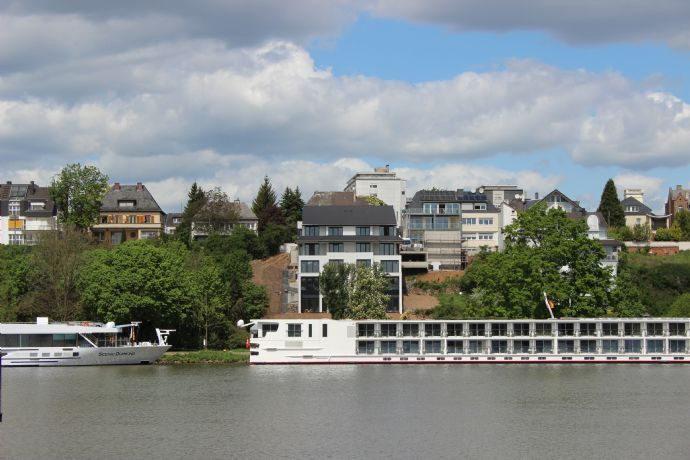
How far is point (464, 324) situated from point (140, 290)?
93.9ft

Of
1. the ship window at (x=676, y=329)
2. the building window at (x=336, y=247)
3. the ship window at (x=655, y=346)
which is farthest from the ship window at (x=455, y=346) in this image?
the building window at (x=336, y=247)

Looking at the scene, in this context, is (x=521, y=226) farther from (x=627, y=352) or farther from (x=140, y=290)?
(x=140, y=290)

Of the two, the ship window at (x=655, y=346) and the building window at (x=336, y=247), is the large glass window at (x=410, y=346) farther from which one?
the building window at (x=336, y=247)

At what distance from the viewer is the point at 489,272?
91.4 m

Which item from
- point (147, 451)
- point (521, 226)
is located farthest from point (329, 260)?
point (147, 451)

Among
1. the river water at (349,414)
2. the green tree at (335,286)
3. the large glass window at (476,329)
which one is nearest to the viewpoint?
the river water at (349,414)

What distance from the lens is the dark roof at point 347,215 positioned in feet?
381

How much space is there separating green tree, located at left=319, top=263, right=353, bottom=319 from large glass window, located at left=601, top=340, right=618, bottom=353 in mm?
27972

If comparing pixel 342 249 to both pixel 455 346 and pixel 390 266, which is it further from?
pixel 455 346

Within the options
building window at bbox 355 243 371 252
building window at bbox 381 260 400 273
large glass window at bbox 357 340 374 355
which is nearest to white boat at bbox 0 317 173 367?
large glass window at bbox 357 340 374 355

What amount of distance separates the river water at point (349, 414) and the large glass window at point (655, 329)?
25.9 feet

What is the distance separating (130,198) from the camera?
6004 inches

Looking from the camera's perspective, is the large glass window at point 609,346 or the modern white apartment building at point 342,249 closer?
the large glass window at point 609,346

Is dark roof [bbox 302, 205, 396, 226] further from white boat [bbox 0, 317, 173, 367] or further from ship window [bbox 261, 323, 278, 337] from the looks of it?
white boat [bbox 0, 317, 173, 367]
